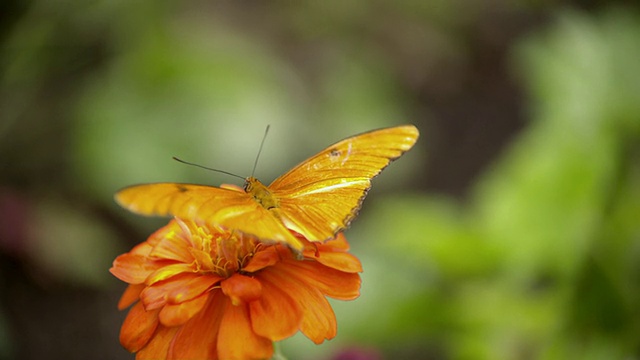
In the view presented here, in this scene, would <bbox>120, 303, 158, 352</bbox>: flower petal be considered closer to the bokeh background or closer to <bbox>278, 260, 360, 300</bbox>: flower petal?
<bbox>278, 260, 360, 300</bbox>: flower petal

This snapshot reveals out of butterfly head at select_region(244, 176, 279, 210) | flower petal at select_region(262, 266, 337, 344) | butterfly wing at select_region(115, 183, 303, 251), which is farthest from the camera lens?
butterfly head at select_region(244, 176, 279, 210)

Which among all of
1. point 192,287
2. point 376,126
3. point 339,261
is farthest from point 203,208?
point 376,126

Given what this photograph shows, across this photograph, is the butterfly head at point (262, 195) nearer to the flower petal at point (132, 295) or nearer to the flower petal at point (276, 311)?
the flower petal at point (276, 311)

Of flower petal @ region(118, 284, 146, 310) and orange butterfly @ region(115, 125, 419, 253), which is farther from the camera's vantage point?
flower petal @ region(118, 284, 146, 310)

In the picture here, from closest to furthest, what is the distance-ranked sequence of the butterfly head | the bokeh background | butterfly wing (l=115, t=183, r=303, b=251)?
butterfly wing (l=115, t=183, r=303, b=251), the butterfly head, the bokeh background

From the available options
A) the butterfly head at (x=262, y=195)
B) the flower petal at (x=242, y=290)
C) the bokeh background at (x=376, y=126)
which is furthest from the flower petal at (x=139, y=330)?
the bokeh background at (x=376, y=126)

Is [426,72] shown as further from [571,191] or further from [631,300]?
[631,300]

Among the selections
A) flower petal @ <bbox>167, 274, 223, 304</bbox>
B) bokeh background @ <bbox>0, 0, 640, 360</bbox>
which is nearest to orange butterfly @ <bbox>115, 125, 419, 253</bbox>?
flower petal @ <bbox>167, 274, 223, 304</bbox>
